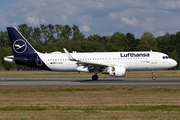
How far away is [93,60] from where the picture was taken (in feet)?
111

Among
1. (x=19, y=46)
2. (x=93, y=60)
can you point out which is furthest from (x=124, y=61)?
(x=19, y=46)

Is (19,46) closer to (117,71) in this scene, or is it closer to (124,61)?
(117,71)

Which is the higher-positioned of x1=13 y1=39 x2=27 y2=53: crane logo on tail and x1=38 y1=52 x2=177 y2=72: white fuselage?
x1=13 y1=39 x2=27 y2=53: crane logo on tail

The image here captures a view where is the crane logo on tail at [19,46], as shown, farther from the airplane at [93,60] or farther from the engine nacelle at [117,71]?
the engine nacelle at [117,71]

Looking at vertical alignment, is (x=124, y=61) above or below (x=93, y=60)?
below

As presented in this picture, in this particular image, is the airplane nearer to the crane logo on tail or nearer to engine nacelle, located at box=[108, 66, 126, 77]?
the crane logo on tail

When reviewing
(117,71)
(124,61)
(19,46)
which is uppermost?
(19,46)

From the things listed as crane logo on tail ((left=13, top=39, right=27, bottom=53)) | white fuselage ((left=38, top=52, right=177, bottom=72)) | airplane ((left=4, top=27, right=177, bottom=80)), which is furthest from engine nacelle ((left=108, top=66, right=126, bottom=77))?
crane logo on tail ((left=13, top=39, right=27, bottom=53))

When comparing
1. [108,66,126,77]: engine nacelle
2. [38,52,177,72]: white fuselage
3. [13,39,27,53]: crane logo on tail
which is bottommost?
[108,66,126,77]: engine nacelle

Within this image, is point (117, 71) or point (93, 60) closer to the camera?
point (117, 71)

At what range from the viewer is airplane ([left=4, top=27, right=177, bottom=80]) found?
108 feet

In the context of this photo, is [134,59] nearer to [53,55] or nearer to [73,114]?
[53,55]

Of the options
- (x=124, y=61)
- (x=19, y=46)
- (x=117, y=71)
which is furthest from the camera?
(x=19, y=46)

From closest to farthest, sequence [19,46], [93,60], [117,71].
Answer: [117,71], [93,60], [19,46]
